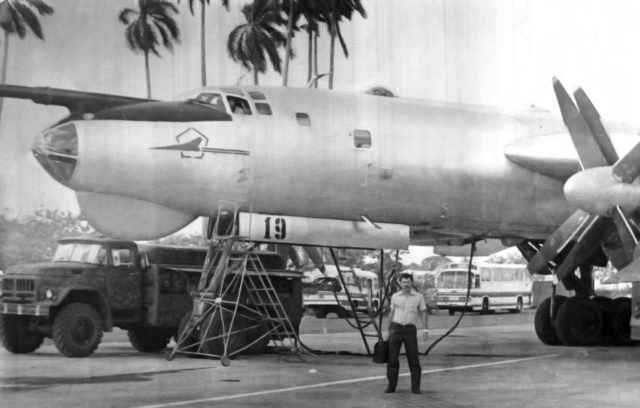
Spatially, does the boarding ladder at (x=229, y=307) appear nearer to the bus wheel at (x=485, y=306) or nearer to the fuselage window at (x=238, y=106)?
the fuselage window at (x=238, y=106)

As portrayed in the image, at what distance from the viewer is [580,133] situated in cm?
1545

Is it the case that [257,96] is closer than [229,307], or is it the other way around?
[257,96]

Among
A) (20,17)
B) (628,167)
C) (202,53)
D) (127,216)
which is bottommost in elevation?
(127,216)

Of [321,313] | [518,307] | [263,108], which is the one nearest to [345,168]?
[263,108]

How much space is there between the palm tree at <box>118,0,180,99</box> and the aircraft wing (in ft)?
1.85

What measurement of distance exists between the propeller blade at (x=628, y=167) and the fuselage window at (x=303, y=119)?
15.6 ft

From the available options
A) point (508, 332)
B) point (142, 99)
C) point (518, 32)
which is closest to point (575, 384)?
point (518, 32)

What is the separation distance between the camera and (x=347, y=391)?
11.4 metres

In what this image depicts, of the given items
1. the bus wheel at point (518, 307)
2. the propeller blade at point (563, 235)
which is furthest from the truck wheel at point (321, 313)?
the propeller blade at point (563, 235)

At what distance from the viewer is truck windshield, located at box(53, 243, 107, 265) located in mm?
16234

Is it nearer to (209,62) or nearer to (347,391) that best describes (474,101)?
(209,62)

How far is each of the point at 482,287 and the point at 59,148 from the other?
2883 cm

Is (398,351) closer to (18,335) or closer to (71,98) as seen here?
(71,98)

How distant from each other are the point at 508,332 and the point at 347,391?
1491 cm
